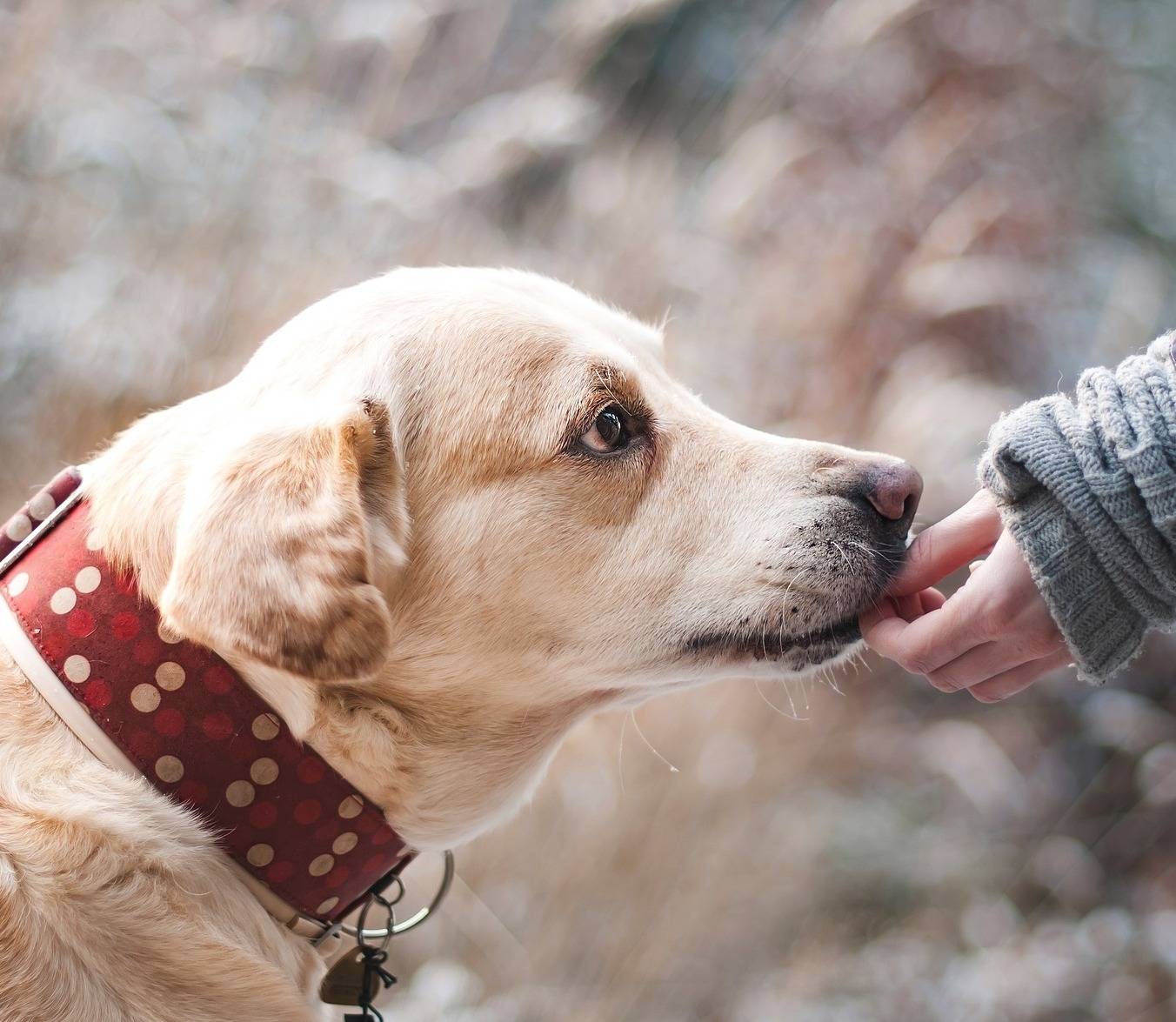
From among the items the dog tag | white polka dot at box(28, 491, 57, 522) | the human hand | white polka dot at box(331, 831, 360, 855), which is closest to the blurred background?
the dog tag

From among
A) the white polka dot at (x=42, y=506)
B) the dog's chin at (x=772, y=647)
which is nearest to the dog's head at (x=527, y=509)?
the dog's chin at (x=772, y=647)

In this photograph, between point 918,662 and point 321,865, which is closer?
point 321,865

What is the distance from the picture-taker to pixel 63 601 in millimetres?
1524

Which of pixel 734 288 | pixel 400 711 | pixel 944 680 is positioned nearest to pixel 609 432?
pixel 400 711

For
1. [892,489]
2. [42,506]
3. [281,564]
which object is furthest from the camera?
[892,489]

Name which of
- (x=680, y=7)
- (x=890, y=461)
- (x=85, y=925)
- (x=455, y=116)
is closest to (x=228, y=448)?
(x=85, y=925)

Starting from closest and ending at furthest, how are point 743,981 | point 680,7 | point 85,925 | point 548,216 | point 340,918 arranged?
point 85,925
point 340,918
point 743,981
point 548,216
point 680,7

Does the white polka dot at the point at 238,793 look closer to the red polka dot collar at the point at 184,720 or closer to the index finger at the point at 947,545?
the red polka dot collar at the point at 184,720

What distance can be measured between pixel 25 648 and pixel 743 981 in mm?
2386

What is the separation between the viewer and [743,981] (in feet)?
10.2

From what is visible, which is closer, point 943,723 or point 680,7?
point 943,723

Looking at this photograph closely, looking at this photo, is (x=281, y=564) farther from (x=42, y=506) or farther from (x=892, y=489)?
(x=892, y=489)

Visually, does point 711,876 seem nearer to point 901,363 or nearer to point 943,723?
point 943,723

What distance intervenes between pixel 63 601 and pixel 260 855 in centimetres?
47
